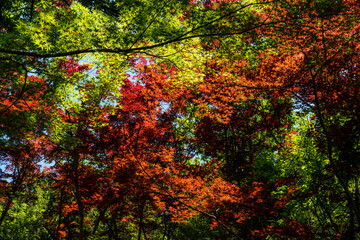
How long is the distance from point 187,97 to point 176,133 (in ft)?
7.86

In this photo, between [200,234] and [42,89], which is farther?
[200,234]

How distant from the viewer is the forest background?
177 inches

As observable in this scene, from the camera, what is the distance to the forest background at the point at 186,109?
14.8 feet

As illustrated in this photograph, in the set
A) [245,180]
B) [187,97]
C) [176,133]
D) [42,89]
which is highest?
[187,97]

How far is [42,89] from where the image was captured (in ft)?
18.5

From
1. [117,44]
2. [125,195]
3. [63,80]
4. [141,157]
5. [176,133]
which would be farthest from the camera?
[176,133]

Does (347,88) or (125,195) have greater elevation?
(347,88)

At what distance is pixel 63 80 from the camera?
5480 millimetres

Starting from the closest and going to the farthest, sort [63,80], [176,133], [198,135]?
1. [63,80]
2. [198,135]
3. [176,133]

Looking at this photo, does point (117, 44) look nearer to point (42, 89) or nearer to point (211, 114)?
point (42, 89)

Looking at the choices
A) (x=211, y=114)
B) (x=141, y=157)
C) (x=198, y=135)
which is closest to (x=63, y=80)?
(x=141, y=157)

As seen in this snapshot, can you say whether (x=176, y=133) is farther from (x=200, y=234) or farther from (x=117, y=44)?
(x=117, y=44)

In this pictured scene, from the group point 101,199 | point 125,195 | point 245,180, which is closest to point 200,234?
point 245,180

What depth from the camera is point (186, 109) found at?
11273mm
